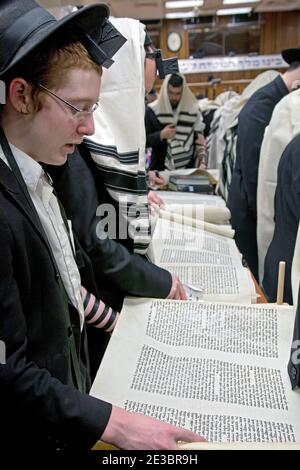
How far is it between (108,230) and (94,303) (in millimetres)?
204

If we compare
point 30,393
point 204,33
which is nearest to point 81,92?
point 30,393

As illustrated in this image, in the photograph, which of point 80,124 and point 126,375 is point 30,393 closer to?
point 126,375

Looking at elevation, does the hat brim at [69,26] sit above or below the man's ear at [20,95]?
above

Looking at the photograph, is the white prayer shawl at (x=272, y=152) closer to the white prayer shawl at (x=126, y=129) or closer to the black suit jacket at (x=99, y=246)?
the white prayer shawl at (x=126, y=129)

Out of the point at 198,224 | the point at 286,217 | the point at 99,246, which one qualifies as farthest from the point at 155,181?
the point at 99,246

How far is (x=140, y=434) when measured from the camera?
2.13 feet

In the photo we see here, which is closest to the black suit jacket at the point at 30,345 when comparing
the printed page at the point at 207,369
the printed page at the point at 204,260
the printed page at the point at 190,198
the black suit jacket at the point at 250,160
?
the printed page at the point at 207,369

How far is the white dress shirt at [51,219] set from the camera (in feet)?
2.44

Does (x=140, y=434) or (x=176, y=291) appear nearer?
(x=140, y=434)

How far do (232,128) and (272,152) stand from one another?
3.90 ft

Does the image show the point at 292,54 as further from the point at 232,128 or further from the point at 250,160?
the point at 232,128

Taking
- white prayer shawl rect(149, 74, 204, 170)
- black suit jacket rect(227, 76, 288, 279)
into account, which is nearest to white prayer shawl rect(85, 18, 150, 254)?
black suit jacket rect(227, 76, 288, 279)

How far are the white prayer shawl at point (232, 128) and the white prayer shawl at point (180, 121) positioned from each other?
0.28 metres

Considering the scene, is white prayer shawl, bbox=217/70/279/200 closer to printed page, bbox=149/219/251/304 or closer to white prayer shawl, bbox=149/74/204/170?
white prayer shawl, bbox=149/74/204/170
